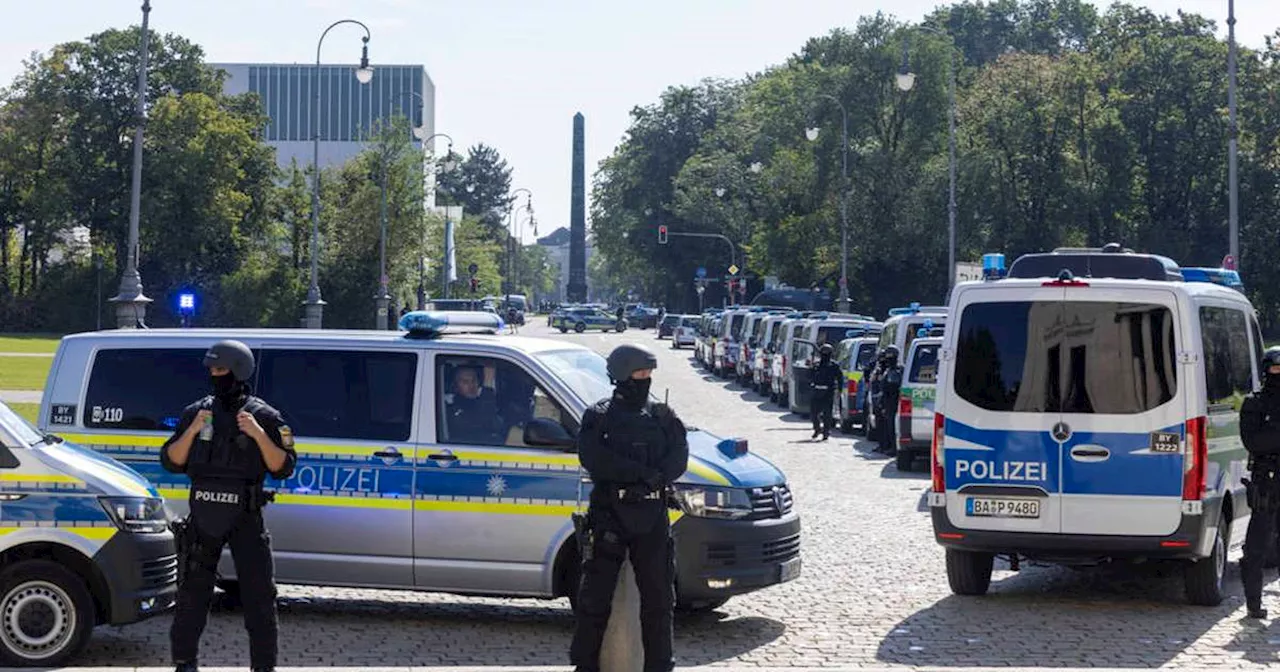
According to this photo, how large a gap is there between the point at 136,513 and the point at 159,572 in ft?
1.06

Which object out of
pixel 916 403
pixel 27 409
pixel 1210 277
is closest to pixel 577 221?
pixel 27 409

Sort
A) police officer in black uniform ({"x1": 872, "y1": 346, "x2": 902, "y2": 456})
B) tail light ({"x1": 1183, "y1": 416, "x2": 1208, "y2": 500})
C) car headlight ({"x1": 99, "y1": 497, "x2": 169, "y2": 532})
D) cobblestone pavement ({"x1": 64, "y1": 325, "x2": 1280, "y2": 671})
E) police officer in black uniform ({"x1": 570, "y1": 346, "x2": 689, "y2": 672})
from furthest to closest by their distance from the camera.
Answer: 1. police officer in black uniform ({"x1": 872, "y1": 346, "x2": 902, "y2": 456})
2. tail light ({"x1": 1183, "y1": 416, "x2": 1208, "y2": 500})
3. cobblestone pavement ({"x1": 64, "y1": 325, "x2": 1280, "y2": 671})
4. car headlight ({"x1": 99, "y1": 497, "x2": 169, "y2": 532})
5. police officer in black uniform ({"x1": 570, "y1": 346, "x2": 689, "y2": 672})

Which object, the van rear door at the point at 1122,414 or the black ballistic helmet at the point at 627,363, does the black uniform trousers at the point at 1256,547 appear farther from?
the black ballistic helmet at the point at 627,363

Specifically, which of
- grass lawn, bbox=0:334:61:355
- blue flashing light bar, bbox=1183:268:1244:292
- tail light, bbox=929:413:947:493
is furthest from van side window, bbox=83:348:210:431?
grass lawn, bbox=0:334:61:355

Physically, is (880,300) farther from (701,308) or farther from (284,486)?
(284,486)

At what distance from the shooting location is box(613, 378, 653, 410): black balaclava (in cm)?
796

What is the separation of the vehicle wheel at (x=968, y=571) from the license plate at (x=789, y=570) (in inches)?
74.8

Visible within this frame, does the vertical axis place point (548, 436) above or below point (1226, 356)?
below

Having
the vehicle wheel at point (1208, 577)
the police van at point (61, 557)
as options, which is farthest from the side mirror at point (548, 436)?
the vehicle wheel at point (1208, 577)

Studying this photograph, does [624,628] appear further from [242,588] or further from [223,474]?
[223,474]

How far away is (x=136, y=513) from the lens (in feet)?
30.3

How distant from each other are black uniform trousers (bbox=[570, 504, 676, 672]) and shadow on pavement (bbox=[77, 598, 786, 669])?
1610 millimetres

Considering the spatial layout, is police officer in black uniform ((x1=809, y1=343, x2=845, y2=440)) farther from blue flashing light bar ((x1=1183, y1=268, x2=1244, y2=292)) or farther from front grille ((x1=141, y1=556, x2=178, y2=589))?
front grille ((x1=141, y1=556, x2=178, y2=589))

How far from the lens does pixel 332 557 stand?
10406 millimetres
